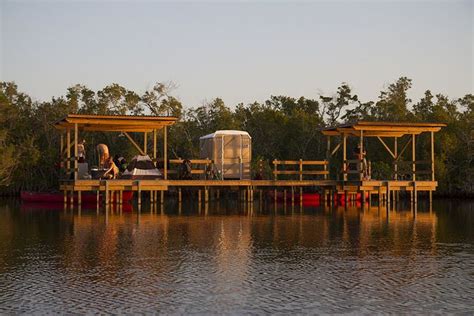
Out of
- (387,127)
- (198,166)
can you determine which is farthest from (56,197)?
(387,127)

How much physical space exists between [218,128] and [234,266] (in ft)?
128

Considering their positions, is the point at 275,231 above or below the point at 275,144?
below

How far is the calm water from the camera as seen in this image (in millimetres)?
13328

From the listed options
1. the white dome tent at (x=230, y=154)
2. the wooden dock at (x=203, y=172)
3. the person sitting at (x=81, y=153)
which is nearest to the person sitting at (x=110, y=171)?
the wooden dock at (x=203, y=172)

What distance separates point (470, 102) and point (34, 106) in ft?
108

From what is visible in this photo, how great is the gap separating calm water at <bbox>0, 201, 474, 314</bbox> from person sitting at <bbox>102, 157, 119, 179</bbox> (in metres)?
6.70

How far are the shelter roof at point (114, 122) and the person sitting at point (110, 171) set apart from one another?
1942mm

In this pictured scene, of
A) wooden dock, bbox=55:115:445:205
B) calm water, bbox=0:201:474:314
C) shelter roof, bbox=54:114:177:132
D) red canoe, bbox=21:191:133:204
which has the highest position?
shelter roof, bbox=54:114:177:132

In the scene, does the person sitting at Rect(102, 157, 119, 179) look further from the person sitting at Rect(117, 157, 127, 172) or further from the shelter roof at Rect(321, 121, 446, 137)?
the shelter roof at Rect(321, 121, 446, 137)

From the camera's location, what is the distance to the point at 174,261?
1780 cm

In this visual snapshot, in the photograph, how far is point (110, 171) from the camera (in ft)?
119

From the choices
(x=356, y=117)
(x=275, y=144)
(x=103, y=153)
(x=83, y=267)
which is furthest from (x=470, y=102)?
(x=83, y=267)

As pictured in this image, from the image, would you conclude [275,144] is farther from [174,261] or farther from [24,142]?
[174,261]

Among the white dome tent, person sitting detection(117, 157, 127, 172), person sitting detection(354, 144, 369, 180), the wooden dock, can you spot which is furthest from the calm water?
the white dome tent
